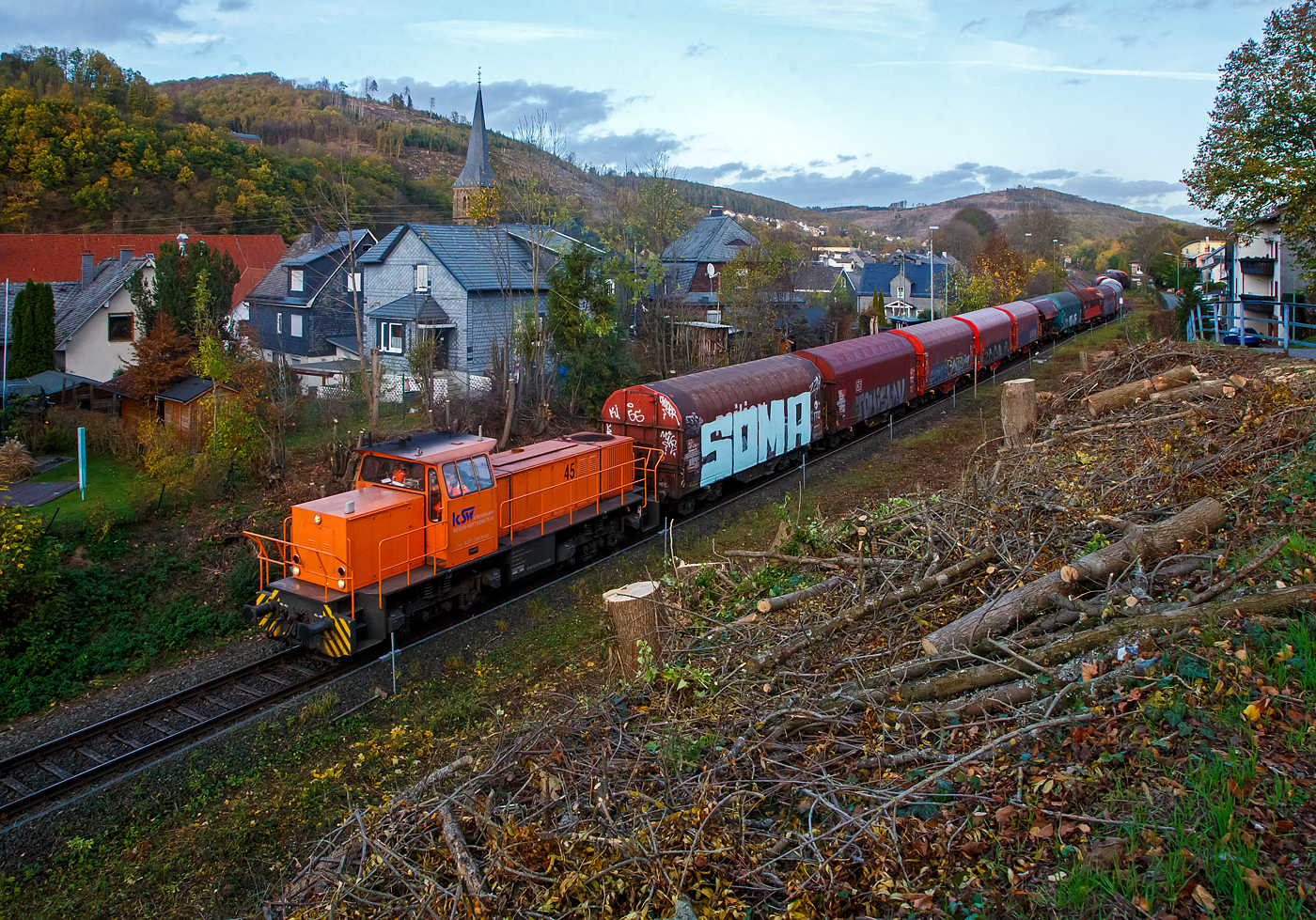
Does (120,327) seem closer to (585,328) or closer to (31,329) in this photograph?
(31,329)

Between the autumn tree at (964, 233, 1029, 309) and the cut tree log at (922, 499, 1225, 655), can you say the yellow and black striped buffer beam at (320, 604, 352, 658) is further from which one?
the autumn tree at (964, 233, 1029, 309)

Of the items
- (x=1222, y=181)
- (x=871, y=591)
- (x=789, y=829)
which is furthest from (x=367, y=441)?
(x=1222, y=181)

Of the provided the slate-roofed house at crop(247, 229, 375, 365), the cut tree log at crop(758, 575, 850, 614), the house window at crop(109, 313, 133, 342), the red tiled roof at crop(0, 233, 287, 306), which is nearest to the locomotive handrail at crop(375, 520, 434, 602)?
the cut tree log at crop(758, 575, 850, 614)

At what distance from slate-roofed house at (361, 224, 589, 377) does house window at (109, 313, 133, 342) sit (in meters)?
10.2

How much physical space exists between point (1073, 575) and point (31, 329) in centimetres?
3541

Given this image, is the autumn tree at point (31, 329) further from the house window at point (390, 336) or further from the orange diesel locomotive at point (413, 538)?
the orange diesel locomotive at point (413, 538)

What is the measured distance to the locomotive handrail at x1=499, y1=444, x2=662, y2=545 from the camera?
1548cm

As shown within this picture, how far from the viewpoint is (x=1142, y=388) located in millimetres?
16547

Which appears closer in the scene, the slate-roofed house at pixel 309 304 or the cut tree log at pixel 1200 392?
the cut tree log at pixel 1200 392

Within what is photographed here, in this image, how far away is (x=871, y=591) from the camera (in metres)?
9.23

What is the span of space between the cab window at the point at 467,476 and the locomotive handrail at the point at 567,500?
1.09m

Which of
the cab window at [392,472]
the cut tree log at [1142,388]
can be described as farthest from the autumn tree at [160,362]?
the cut tree log at [1142,388]

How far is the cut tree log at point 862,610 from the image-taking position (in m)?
8.05

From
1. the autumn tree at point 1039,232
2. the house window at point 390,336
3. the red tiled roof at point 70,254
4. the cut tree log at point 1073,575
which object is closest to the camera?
the cut tree log at point 1073,575
